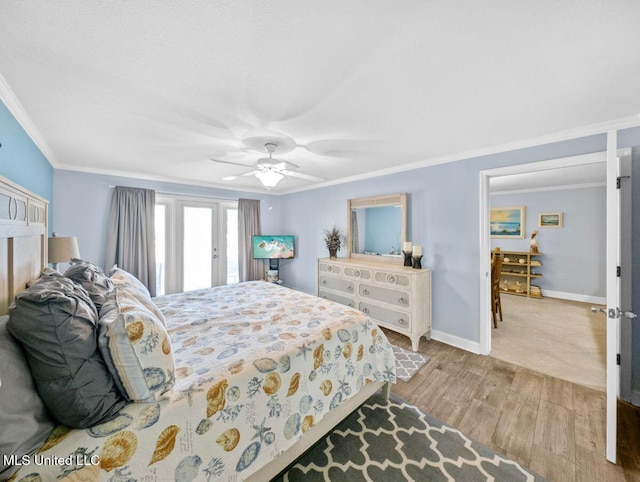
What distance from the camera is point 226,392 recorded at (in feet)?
4.09

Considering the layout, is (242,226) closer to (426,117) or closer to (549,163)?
(426,117)

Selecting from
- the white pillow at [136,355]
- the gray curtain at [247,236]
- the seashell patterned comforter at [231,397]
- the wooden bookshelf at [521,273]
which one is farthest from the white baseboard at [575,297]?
the white pillow at [136,355]

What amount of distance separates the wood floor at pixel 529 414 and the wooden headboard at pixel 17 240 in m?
2.80

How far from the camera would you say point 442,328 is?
10.8 ft

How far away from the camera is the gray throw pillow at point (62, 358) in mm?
895

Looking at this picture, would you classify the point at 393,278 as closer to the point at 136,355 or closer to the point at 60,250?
the point at 136,355

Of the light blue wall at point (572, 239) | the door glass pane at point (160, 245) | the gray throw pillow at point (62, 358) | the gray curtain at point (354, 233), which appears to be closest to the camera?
the gray throw pillow at point (62, 358)

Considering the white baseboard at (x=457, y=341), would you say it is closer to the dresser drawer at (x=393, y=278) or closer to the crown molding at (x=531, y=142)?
the dresser drawer at (x=393, y=278)

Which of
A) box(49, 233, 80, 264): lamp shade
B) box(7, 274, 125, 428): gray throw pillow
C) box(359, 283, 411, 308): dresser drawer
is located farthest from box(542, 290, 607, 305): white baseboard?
box(49, 233, 80, 264): lamp shade

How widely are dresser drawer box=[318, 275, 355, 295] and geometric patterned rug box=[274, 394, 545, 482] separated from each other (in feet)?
6.34

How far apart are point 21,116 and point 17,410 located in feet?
7.81

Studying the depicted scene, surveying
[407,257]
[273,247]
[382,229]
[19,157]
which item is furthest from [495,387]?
[19,157]

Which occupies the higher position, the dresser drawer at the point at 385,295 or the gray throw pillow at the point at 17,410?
the gray throw pillow at the point at 17,410

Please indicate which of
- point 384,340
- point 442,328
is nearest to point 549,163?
point 442,328
